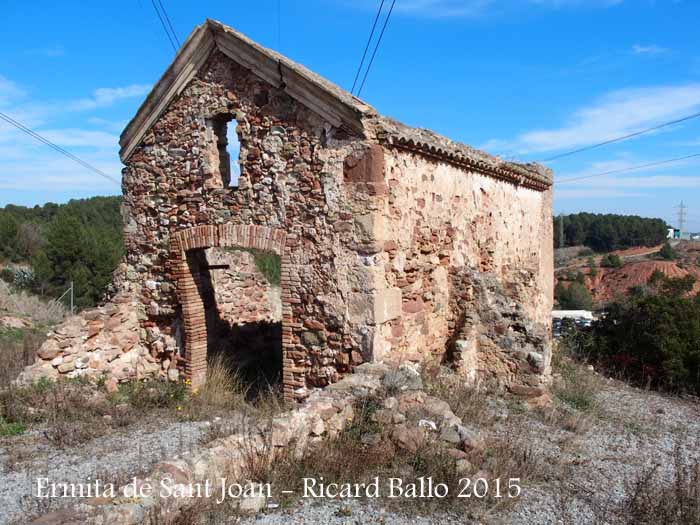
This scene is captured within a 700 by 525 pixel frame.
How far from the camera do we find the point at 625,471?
4918 mm

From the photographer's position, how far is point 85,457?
5.20 meters

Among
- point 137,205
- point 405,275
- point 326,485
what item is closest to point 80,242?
point 137,205

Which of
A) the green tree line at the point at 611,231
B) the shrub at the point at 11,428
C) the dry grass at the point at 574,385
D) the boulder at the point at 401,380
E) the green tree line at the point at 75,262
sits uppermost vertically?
the green tree line at the point at 611,231

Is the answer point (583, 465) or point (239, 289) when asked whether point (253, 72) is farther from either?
point (583, 465)

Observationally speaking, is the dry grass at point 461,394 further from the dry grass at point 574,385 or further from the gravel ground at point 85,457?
the gravel ground at point 85,457

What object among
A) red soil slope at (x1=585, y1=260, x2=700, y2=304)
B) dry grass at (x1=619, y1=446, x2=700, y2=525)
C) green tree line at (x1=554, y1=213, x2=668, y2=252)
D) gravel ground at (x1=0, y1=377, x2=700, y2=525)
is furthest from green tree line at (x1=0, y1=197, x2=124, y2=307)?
green tree line at (x1=554, y1=213, x2=668, y2=252)

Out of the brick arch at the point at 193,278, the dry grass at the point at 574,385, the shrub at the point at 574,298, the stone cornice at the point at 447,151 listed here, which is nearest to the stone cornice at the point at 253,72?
the stone cornice at the point at 447,151

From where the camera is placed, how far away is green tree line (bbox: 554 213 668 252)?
211ft

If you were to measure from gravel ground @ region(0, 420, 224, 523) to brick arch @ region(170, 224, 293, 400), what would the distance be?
155 cm

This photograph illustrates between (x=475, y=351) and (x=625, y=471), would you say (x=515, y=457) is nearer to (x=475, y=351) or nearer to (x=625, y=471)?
(x=625, y=471)

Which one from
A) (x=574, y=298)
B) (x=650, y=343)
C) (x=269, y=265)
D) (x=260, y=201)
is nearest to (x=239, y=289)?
(x=260, y=201)

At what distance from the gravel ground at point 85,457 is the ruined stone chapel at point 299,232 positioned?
1.63 meters

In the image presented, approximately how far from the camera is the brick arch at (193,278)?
6.77m

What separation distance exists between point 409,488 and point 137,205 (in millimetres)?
5938
